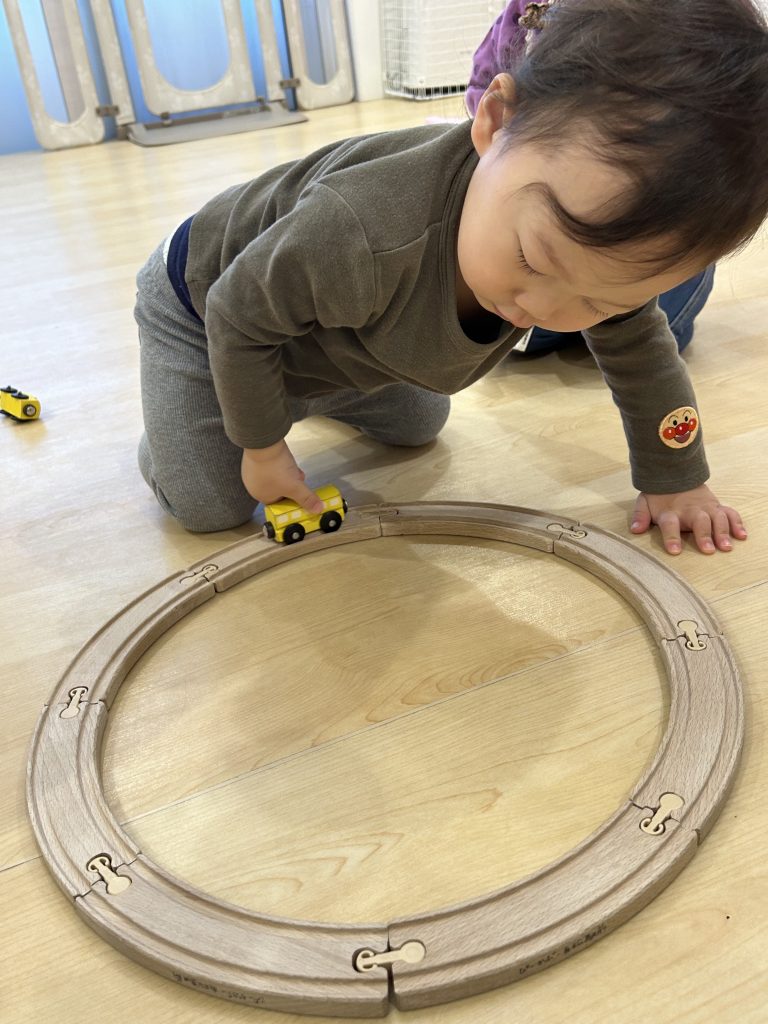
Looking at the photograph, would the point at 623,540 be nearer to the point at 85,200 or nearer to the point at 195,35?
the point at 85,200

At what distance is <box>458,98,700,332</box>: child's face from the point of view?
0.60 metres

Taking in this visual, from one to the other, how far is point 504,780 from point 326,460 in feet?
1.82

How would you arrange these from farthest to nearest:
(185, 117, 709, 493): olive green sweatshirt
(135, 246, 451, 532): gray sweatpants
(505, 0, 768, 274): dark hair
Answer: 1. (135, 246, 451, 532): gray sweatpants
2. (185, 117, 709, 493): olive green sweatshirt
3. (505, 0, 768, 274): dark hair

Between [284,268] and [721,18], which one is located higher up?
[721,18]

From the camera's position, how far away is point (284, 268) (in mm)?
792

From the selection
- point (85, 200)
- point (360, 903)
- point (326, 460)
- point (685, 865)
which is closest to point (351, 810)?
point (360, 903)

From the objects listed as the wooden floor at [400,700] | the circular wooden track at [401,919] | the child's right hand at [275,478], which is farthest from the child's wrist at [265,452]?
the circular wooden track at [401,919]

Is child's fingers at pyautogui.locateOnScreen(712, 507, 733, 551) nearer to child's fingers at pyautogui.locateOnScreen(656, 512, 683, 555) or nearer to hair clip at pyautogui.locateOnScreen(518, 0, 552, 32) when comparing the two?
child's fingers at pyautogui.locateOnScreen(656, 512, 683, 555)

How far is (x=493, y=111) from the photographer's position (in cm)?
68

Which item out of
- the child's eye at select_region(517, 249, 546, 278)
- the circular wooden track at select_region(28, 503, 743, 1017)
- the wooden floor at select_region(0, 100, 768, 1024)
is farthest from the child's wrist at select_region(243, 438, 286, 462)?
the child's eye at select_region(517, 249, 546, 278)

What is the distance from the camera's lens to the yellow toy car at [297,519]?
38.3 inches

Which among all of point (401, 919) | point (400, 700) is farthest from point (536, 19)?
point (401, 919)

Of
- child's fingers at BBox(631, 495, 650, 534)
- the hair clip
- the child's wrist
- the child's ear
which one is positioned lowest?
child's fingers at BBox(631, 495, 650, 534)

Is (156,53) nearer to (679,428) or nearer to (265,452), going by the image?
(265,452)
